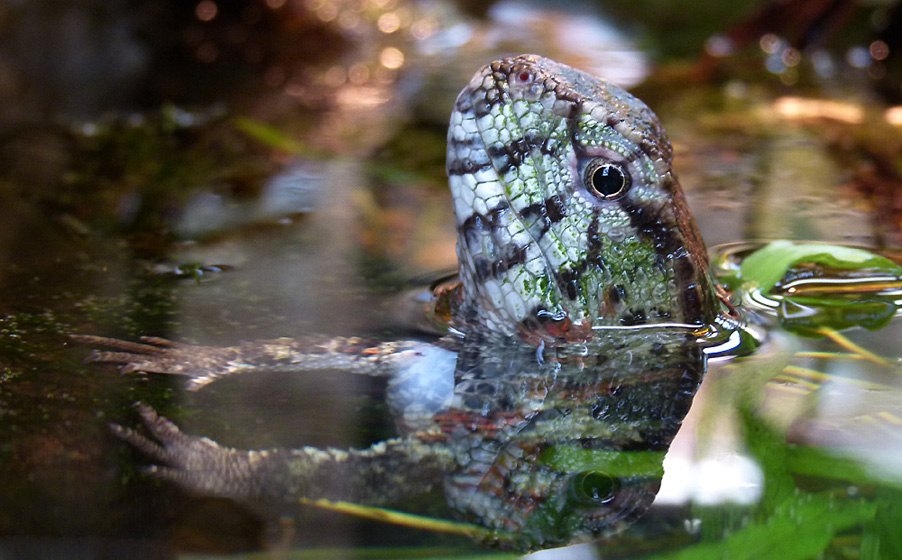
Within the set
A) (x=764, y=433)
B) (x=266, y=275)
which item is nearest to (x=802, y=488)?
(x=764, y=433)

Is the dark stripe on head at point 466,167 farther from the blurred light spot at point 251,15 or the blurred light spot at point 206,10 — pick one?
→ the blurred light spot at point 251,15

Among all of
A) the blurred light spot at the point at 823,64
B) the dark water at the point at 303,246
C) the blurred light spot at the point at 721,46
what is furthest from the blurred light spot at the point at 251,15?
the blurred light spot at the point at 823,64

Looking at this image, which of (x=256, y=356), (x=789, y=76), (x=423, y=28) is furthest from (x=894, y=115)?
(x=256, y=356)

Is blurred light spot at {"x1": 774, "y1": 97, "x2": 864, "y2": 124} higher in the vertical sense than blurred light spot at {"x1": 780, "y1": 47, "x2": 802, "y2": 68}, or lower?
lower

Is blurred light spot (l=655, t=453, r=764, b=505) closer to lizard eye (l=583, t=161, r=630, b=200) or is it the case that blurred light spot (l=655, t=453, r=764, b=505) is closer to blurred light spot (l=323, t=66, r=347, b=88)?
lizard eye (l=583, t=161, r=630, b=200)

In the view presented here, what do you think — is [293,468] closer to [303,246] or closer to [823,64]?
[303,246]

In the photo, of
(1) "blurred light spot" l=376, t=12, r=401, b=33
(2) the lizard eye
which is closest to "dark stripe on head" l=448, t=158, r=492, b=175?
(2) the lizard eye

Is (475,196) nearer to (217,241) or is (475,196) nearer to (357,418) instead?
(357,418)
